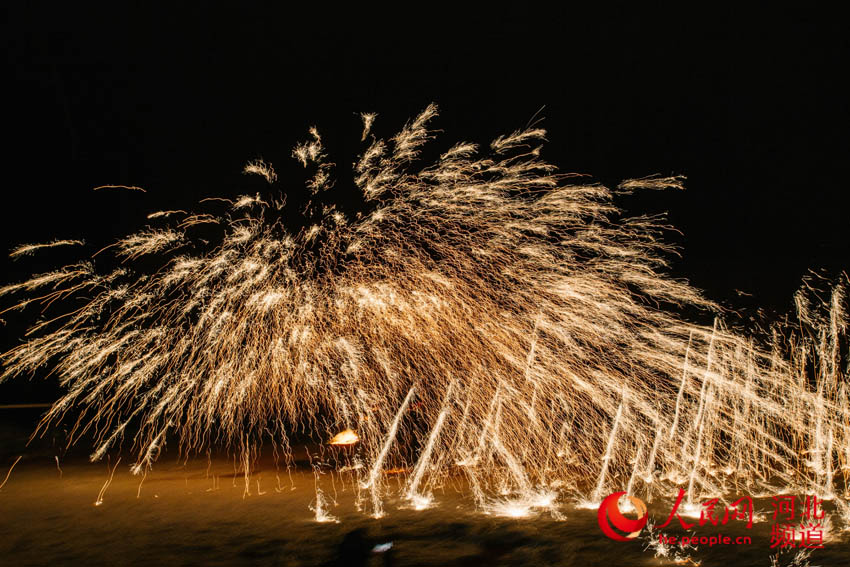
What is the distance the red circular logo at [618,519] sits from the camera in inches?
A: 215

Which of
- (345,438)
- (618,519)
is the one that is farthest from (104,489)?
(618,519)

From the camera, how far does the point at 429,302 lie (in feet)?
22.1

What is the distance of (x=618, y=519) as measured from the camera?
19.1 feet

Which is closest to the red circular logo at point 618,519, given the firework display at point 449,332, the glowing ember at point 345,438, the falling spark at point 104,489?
the firework display at point 449,332

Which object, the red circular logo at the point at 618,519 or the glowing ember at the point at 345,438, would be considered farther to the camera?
the glowing ember at the point at 345,438

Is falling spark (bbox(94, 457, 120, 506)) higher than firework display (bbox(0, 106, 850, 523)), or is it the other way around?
firework display (bbox(0, 106, 850, 523))

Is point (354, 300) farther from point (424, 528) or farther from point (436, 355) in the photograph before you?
point (424, 528)

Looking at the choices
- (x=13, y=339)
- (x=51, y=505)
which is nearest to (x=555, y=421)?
(x=51, y=505)

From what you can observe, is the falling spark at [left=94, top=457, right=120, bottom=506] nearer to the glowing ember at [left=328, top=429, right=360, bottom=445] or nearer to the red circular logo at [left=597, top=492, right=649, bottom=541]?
the glowing ember at [left=328, top=429, right=360, bottom=445]

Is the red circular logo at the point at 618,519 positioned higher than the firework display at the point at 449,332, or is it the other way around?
the firework display at the point at 449,332

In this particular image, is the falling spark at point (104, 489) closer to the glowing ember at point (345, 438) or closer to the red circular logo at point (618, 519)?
the glowing ember at point (345, 438)

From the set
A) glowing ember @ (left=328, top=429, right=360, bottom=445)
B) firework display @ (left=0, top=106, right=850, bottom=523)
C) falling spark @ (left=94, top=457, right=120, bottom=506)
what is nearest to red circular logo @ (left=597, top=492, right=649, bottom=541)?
firework display @ (left=0, top=106, right=850, bottom=523)

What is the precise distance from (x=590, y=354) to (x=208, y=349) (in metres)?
4.11

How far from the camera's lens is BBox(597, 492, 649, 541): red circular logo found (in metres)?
5.46
